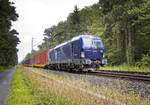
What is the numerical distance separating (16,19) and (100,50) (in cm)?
2905

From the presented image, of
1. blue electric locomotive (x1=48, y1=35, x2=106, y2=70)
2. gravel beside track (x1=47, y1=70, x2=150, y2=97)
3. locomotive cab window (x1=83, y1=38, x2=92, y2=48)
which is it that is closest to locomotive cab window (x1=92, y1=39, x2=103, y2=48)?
blue electric locomotive (x1=48, y1=35, x2=106, y2=70)

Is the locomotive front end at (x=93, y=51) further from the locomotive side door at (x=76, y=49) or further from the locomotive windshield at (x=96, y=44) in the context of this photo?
the locomotive side door at (x=76, y=49)

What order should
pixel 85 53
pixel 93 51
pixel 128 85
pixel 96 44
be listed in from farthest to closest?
pixel 96 44, pixel 93 51, pixel 85 53, pixel 128 85

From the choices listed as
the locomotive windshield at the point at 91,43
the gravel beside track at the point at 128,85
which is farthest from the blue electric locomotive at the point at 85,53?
the gravel beside track at the point at 128,85

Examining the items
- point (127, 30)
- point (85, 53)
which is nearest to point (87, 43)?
point (85, 53)

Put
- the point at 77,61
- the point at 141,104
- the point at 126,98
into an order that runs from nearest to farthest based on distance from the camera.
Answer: the point at 141,104 < the point at 126,98 < the point at 77,61

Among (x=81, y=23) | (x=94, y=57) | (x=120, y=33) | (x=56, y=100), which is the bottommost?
(x=56, y=100)

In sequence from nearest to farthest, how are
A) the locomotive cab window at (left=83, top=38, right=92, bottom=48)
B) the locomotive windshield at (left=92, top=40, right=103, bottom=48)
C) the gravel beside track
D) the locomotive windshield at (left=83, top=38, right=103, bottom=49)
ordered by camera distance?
the gravel beside track, the locomotive cab window at (left=83, top=38, right=92, bottom=48), the locomotive windshield at (left=83, top=38, right=103, bottom=49), the locomotive windshield at (left=92, top=40, right=103, bottom=48)

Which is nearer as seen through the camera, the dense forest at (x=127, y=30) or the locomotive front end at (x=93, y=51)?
the locomotive front end at (x=93, y=51)

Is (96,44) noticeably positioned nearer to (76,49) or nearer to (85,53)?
(76,49)

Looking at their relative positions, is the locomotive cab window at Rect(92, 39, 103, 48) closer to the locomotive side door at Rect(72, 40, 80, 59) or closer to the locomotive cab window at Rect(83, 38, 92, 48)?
the locomotive cab window at Rect(83, 38, 92, 48)

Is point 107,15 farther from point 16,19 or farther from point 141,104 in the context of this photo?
point 141,104

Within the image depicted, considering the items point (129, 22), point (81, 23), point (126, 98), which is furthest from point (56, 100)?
point (81, 23)

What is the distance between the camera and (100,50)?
3234cm
